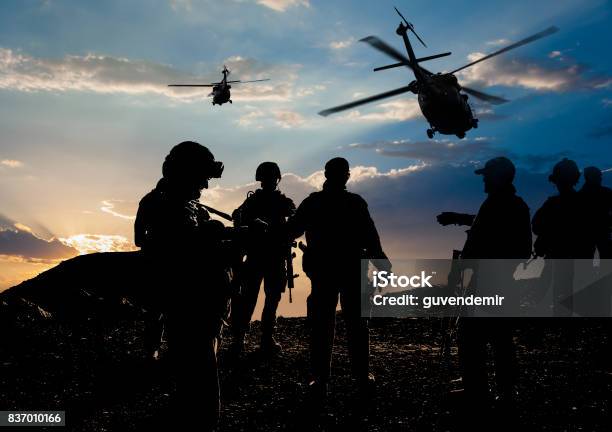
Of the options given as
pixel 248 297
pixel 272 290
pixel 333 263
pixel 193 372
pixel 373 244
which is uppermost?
pixel 373 244

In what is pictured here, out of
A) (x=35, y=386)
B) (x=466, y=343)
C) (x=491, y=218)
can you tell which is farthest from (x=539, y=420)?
(x=35, y=386)

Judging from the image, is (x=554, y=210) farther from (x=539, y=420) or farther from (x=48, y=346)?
(x=48, y=346)

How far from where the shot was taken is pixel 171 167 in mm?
3623

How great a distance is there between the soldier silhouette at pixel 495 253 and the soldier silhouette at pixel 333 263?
4.04ft

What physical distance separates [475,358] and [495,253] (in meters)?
1.08

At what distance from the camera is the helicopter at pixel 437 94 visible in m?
30.1

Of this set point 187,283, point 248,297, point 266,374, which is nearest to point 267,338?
point 248,297

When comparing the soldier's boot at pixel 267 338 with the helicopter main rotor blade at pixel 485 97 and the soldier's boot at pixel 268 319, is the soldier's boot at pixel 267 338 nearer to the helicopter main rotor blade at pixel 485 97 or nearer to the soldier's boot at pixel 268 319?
the soldier's boot at pixel 268 319

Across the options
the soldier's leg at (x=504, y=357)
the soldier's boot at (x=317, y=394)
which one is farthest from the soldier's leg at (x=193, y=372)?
the soldier's leg at (x=504, y=357)

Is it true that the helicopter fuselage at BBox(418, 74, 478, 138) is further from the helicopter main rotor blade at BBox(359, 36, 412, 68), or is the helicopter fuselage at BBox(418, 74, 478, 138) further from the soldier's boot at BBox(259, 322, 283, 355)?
the soldier's boot at BBox(259, 322, 283, 355)

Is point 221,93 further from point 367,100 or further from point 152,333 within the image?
point 152,333

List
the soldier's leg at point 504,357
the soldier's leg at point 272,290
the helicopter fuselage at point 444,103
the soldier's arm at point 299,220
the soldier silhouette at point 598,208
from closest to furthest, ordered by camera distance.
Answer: the soldier's leg at point 504,357, the soldier's arm at point 299,220, the soldier's leg at point 272,290, the soldier silhouette at point 598,208, the helicopter fuselage at point 444,103

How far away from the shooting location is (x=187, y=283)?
3.54 m

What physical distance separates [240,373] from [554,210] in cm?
565
